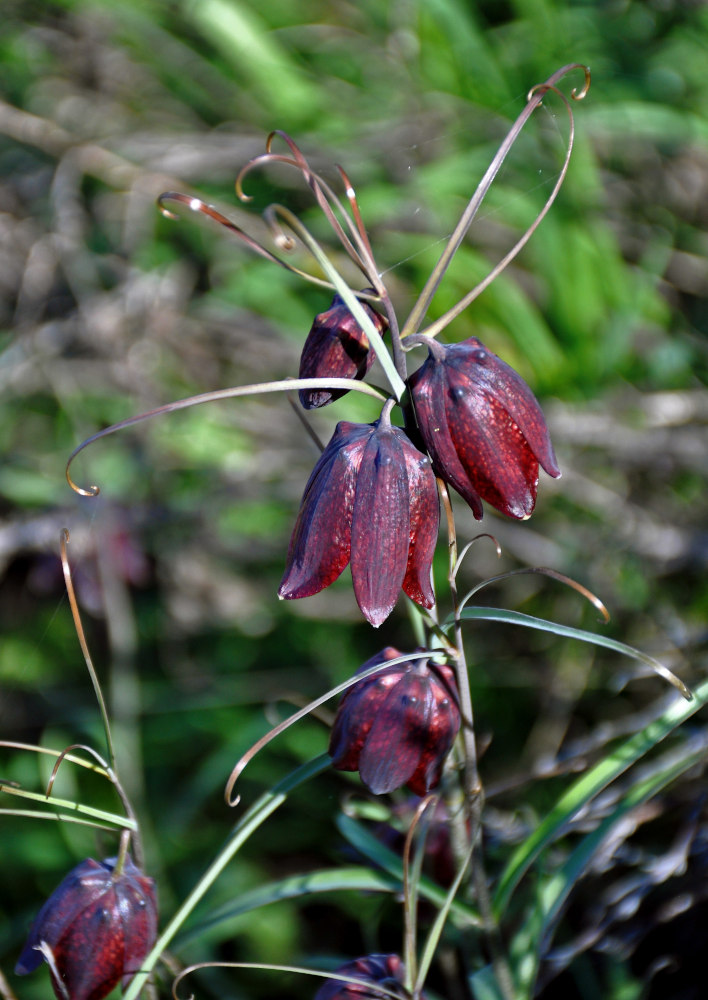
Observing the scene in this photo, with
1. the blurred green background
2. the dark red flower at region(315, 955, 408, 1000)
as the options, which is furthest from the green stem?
the blurred green background

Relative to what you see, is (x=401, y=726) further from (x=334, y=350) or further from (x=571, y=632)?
(x=334, y=350)

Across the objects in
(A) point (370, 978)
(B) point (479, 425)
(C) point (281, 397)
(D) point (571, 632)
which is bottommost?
(C) point (281, 397)

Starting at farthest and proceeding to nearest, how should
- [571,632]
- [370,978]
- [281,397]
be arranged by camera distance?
[281,397], [370,978], [571,632]

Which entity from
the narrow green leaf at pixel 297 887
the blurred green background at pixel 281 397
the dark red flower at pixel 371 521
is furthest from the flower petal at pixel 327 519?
the blurred green background at pixel 281 397

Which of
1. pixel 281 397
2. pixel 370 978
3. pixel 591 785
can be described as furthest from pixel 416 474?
pixel 281 397

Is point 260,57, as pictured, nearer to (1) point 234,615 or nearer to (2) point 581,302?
(2) point 581,302

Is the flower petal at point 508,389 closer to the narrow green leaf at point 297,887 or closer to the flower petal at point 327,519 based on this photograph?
the flower petal at point 327,519

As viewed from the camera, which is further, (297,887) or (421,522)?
(297,887)
